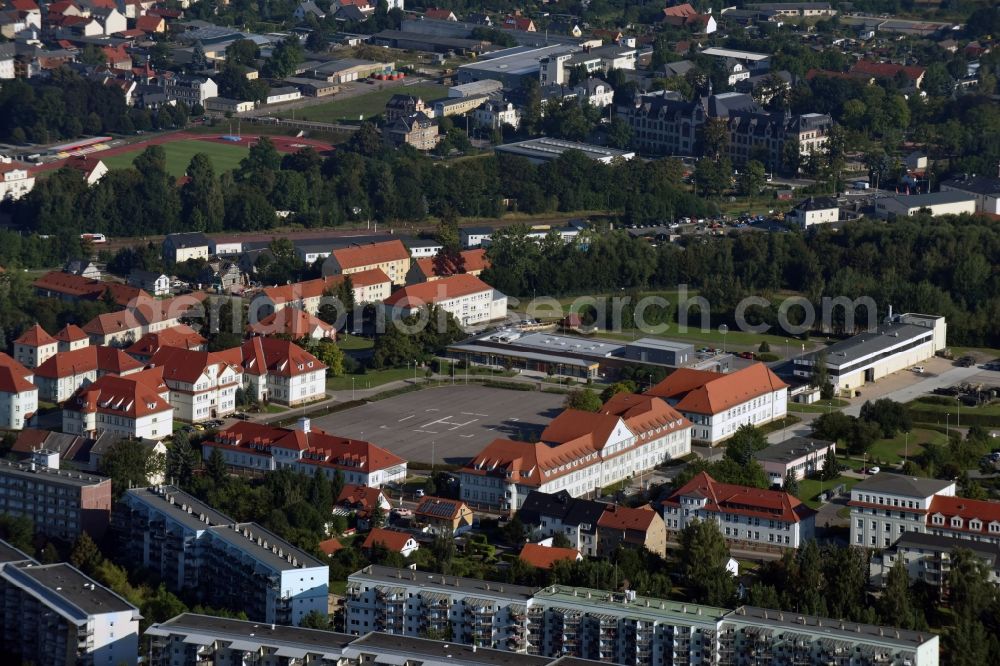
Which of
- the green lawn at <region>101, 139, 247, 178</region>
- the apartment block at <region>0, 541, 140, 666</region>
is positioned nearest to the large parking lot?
the apartment block at <region>0, 541, 140, 666</region>

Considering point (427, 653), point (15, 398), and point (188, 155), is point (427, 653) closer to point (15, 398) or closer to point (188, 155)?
point (15, 398)

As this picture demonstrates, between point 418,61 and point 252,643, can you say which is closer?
point 252,643

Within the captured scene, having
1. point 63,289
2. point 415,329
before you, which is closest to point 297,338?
point 415,329

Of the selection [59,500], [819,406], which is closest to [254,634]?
[59,500]

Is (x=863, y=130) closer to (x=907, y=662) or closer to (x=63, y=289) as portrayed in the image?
(x=63, y=289)

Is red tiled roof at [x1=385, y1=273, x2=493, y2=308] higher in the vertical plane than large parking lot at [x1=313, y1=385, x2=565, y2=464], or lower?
higher

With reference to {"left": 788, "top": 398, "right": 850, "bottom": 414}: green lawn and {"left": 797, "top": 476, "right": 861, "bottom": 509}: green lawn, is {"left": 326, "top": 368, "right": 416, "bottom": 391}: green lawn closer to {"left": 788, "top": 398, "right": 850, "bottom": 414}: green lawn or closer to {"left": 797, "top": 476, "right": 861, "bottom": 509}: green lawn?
{"left": 788, "top": 398, "right": 850, "bottom": 414}: green lawn
